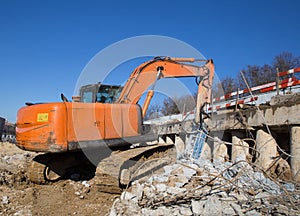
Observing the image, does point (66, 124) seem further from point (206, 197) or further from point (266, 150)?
point (266, 150)

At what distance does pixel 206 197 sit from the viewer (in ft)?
11.9

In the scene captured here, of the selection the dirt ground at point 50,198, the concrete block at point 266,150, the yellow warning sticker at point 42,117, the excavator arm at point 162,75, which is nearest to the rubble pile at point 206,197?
the dirt ground at point 50,198

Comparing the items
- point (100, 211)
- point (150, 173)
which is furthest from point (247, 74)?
point (100, 211)

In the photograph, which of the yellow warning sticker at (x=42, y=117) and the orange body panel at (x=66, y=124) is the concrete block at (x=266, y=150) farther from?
the yellow warning sticker at (x=42, y=117)

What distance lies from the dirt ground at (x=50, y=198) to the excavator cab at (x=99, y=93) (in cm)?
190

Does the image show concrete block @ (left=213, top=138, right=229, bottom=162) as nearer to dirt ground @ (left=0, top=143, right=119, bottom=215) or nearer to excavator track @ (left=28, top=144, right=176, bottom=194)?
excavator track @ (left=28, top=144, right=176, bottom=194)

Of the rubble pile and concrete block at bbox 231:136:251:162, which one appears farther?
concrete block at bbox 231:136:251:162

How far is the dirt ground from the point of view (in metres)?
4.16

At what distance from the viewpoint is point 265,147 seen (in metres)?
Answer: 5.85

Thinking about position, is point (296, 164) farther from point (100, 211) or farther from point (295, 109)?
point (100, 211)

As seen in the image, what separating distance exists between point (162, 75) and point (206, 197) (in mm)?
3730

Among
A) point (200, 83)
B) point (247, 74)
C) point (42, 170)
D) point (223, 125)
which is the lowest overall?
point (42, 170)

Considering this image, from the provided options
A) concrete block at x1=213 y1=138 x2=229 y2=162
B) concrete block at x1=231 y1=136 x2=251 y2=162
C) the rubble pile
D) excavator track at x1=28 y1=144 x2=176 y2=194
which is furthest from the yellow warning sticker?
concrete block at x1=213 y1=138 x2=229 y2=162

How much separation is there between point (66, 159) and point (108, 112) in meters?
1.77
